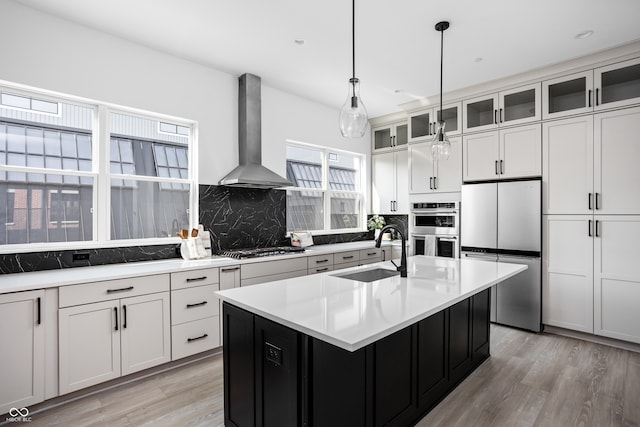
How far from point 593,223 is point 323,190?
3147mm

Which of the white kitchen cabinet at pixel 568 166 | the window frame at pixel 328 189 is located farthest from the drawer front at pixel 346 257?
the white kitchen cabinet at pixel 568 166

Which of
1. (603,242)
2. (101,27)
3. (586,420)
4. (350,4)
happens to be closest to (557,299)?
(603,242)

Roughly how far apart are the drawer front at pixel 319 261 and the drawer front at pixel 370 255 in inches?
24.8

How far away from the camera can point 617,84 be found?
3.29m

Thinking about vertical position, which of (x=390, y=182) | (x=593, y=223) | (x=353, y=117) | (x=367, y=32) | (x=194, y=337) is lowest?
(x=194, y=337)

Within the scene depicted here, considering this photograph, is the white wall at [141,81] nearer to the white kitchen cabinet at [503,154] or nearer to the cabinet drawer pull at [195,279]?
the cabinet drawer pull at [195,279]

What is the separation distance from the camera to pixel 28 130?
2.68 m

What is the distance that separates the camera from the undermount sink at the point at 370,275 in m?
2.52

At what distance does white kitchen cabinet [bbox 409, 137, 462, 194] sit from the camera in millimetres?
4289

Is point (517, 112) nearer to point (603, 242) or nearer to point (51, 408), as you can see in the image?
point (603, 242)

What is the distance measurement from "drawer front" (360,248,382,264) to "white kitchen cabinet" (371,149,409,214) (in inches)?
33.1

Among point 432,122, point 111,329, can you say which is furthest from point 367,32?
point 111,329

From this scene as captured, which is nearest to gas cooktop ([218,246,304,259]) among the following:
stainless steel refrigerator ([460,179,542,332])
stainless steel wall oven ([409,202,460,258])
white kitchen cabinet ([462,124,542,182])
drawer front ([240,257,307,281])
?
drawer front ([240,257,307,281])

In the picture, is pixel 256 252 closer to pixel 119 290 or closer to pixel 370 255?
pixel 119 290
